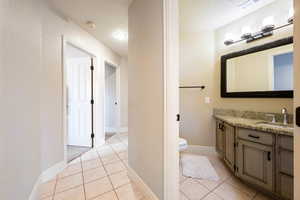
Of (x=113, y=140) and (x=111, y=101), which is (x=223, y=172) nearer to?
(x=113, y=140)

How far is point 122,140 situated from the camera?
3.83 m

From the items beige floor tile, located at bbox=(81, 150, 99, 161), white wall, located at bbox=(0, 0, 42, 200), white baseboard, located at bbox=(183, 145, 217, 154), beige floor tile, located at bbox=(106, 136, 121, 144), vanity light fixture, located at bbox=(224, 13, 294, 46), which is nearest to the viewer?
white wall, located at bbox=(0, 0, 42, 200)

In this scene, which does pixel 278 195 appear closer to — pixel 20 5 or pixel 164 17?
pixel 164 17

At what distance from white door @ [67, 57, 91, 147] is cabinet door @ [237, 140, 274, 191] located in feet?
9.29

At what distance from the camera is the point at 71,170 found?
87.4 inches

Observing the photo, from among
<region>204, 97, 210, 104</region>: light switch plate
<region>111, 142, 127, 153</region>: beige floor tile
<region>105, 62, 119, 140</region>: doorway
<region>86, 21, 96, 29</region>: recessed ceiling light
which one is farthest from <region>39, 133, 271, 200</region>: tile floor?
<region>86, 21, 96, 29</region>: recessed ceiling light

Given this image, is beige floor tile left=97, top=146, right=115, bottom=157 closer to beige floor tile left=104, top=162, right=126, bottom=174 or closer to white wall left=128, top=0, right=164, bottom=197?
beige floor tile left=104, top=162, right=126, bottom=174

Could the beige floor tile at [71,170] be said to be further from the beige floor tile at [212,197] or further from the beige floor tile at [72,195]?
the beige floor tile at [212,197]

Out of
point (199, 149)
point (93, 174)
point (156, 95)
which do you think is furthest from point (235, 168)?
point (93, 174)

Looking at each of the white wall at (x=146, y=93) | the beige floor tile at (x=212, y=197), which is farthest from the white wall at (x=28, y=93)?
the beige floor tile at (x=212, y=197)

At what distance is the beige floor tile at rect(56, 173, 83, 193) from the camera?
1.78 m

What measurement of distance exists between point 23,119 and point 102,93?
2205 mm

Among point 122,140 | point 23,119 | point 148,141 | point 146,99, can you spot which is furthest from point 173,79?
point 122,140

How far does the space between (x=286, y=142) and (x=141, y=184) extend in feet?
5.08
